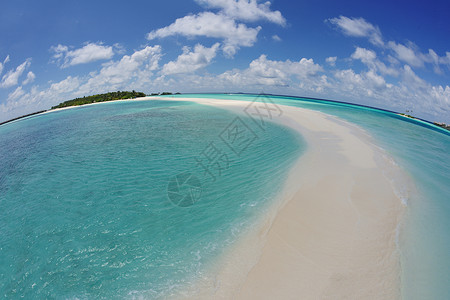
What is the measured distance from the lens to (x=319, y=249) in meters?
4.65

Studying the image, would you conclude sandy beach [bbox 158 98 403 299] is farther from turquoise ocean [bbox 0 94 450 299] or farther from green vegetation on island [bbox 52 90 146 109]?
green vegetation on island [bbox 52 90 146 109]

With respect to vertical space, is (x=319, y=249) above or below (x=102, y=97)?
below

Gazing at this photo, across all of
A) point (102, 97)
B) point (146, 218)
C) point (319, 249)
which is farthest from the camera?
point (102, 97)

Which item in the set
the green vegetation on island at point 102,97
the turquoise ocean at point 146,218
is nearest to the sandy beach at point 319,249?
the turquoise ocean at point 146,218

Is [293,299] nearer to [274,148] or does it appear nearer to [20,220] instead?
[20,220]

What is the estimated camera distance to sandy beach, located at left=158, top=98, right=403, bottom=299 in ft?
12.2

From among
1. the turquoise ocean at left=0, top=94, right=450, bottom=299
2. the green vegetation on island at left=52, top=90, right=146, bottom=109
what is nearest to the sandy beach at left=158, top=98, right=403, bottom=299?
the turquoise ocean at left=0, top=94, right=450, bottom=299

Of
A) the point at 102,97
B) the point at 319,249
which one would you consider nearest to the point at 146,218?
the point at 319,249

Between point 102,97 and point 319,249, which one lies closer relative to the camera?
point 319,249

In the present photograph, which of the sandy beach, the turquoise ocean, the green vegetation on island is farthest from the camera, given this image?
the green vegetation on island

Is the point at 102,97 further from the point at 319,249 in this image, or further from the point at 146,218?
the point at 319,249

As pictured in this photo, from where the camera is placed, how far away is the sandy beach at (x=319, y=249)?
3725 millimetres

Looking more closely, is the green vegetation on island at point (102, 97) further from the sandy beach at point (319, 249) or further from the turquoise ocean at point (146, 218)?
the sandy beach at point (319, 249)

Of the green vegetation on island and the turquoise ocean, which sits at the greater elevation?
the green vegetation on island
